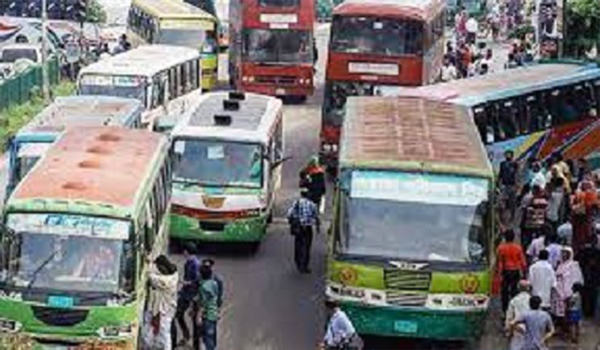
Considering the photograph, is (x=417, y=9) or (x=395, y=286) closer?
(x=395, y=286)

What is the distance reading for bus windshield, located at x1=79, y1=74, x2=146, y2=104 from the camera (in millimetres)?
33156

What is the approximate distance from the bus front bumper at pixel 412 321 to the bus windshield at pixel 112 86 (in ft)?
47.2

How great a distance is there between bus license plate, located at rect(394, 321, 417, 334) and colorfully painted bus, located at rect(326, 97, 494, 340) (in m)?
0.01

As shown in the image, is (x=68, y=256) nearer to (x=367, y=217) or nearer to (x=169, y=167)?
(x=367, y=217)

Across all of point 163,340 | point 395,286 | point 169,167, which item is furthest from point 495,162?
point 163,340

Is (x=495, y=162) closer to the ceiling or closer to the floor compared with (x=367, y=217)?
closer to the floor

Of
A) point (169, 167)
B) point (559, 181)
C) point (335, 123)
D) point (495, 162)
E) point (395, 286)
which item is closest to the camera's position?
point (395, 286)

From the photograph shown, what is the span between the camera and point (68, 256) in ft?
59.0

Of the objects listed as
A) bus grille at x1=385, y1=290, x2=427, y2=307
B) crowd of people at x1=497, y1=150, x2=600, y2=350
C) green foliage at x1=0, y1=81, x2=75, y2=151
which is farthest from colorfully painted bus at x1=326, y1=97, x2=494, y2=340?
green foliage at x1=0, y1=81, x2=75, y2=151

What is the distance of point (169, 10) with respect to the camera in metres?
46.9

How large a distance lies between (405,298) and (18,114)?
21786 mm

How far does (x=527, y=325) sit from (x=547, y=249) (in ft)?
9.07

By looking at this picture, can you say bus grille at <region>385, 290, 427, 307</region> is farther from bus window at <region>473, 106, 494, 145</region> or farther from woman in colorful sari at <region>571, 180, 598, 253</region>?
bus window at <region>473, 106, 494, 145</region>

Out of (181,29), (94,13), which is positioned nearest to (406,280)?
(181,29)
